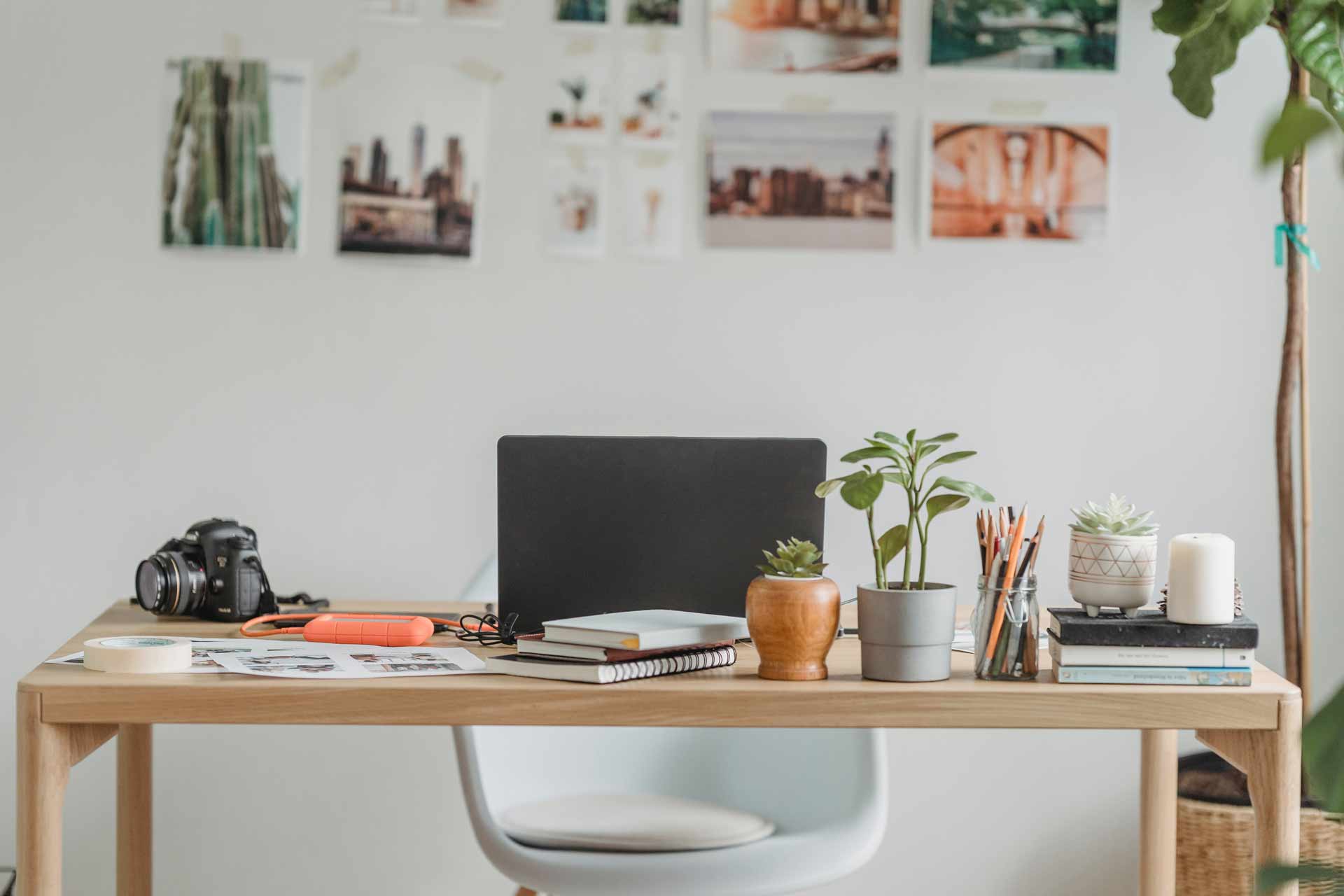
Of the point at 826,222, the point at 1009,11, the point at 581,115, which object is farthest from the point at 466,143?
the point at 1009,11

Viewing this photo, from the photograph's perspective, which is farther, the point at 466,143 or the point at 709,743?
the point at 466,143

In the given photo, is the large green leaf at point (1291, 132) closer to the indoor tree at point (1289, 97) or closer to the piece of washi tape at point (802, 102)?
the indoor tree at point (1289, 97)

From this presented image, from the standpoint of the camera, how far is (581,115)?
233 centimetres

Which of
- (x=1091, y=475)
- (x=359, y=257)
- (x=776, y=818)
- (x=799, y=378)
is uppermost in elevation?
(x=359, y=257)

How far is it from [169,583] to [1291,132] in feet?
4.85

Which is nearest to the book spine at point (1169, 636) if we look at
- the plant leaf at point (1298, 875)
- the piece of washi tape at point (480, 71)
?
the plant leaf at point (1298, 875)

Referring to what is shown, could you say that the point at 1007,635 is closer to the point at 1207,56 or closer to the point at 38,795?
the point at 38,795

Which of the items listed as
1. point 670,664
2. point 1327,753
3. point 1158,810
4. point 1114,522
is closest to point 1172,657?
Answer: point 1114,522

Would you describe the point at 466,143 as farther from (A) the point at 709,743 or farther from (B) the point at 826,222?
(A) the point at 709,743

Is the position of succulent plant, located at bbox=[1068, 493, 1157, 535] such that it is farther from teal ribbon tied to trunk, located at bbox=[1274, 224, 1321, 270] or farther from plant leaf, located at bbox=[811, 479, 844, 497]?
teal ribbon tied to trunk, located at bbox=[1274, 224, 1321, 270]

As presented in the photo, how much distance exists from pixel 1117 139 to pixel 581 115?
3.17 ft

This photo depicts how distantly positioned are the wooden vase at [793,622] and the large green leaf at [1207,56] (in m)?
1.27

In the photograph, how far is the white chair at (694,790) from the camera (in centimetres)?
164

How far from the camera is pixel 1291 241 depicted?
84.5 inches
